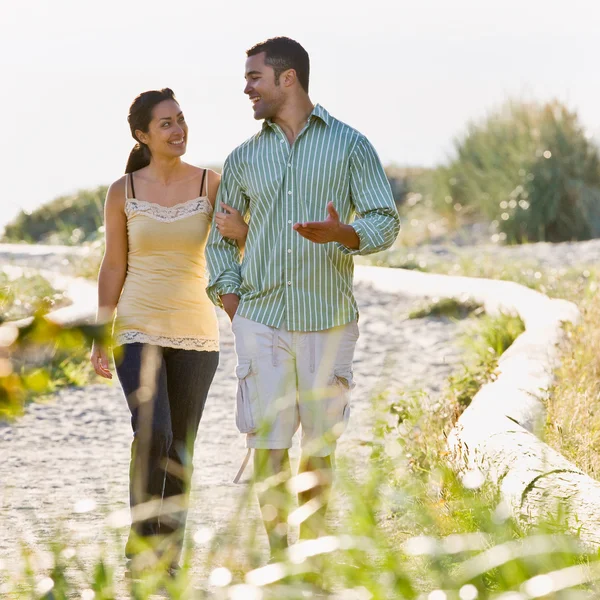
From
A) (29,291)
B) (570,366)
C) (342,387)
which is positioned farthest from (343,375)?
(29,291)

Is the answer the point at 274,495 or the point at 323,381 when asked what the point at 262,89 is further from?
the point at 274,495

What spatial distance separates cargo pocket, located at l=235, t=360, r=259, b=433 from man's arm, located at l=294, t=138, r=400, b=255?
0.58 metres

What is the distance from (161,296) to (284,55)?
105 cm

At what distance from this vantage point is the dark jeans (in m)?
4.44

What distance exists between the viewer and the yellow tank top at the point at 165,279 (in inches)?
180

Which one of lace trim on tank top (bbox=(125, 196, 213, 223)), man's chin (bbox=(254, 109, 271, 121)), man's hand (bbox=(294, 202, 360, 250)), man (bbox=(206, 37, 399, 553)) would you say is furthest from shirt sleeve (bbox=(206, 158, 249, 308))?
man's hand (bbox=(294, 202, 360, 250))

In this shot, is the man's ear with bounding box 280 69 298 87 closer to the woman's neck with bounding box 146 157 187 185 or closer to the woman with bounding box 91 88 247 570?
the woman with bounding box 91 88 247 570

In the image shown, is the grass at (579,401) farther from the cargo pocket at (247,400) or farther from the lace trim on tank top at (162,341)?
the lace trim on tank top at (162,341)

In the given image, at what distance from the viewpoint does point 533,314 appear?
8789 mm

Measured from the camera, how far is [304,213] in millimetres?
4355

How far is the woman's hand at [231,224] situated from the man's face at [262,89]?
0.38 m

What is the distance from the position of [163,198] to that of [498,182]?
15955 millimetres

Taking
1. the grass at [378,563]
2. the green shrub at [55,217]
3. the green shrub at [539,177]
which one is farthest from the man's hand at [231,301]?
the green shrub at [55,217]

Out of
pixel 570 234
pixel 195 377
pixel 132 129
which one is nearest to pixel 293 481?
pixel 195 377
